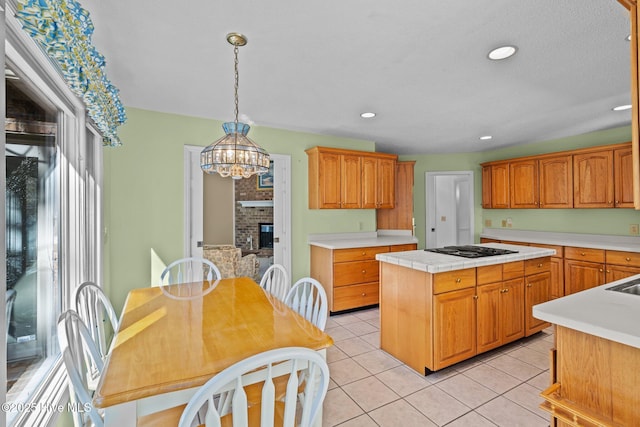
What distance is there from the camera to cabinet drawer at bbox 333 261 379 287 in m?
3.58

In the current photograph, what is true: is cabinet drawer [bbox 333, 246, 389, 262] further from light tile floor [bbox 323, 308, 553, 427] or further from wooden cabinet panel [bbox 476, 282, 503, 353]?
wooden cabinet panel [bbox 476, 282, 503, 353]

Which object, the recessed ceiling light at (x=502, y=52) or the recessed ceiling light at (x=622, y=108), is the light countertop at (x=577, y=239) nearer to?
the recessed ceiling light at (x=622, y=108)

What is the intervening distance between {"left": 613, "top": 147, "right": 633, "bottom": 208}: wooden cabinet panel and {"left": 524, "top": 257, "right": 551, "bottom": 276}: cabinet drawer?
4.83 feet

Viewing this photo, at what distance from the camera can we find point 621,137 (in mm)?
3664

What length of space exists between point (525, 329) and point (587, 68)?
2294mm

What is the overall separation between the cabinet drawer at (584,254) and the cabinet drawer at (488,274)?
195 centimetres

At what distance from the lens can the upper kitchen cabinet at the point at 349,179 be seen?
3.81 m

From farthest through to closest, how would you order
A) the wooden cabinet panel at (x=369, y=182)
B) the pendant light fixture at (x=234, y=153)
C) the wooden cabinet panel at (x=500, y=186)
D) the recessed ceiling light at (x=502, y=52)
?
the wooden cabinet panel at (x=500, y=186)
the wooden cabinet panel at (x=369, y=182)
the recessed ceiling light at (x=502, y=52)
the pendant light fixture at (x=234, y=153)

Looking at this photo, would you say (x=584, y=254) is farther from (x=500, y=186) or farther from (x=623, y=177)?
(x=500, y=186)

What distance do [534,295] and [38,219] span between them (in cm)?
390

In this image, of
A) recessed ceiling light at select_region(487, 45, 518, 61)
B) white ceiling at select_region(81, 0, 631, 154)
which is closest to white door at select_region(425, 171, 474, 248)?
white ceiling at select_region(81, 0, 631, 154)

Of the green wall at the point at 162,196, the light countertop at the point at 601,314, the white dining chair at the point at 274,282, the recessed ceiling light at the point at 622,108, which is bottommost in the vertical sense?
the white dining chair at the point at 274,282

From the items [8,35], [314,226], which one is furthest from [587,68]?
[8,35]

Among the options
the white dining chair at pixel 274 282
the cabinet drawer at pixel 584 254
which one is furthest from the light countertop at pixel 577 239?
the white dining chair at pixel 274 282
